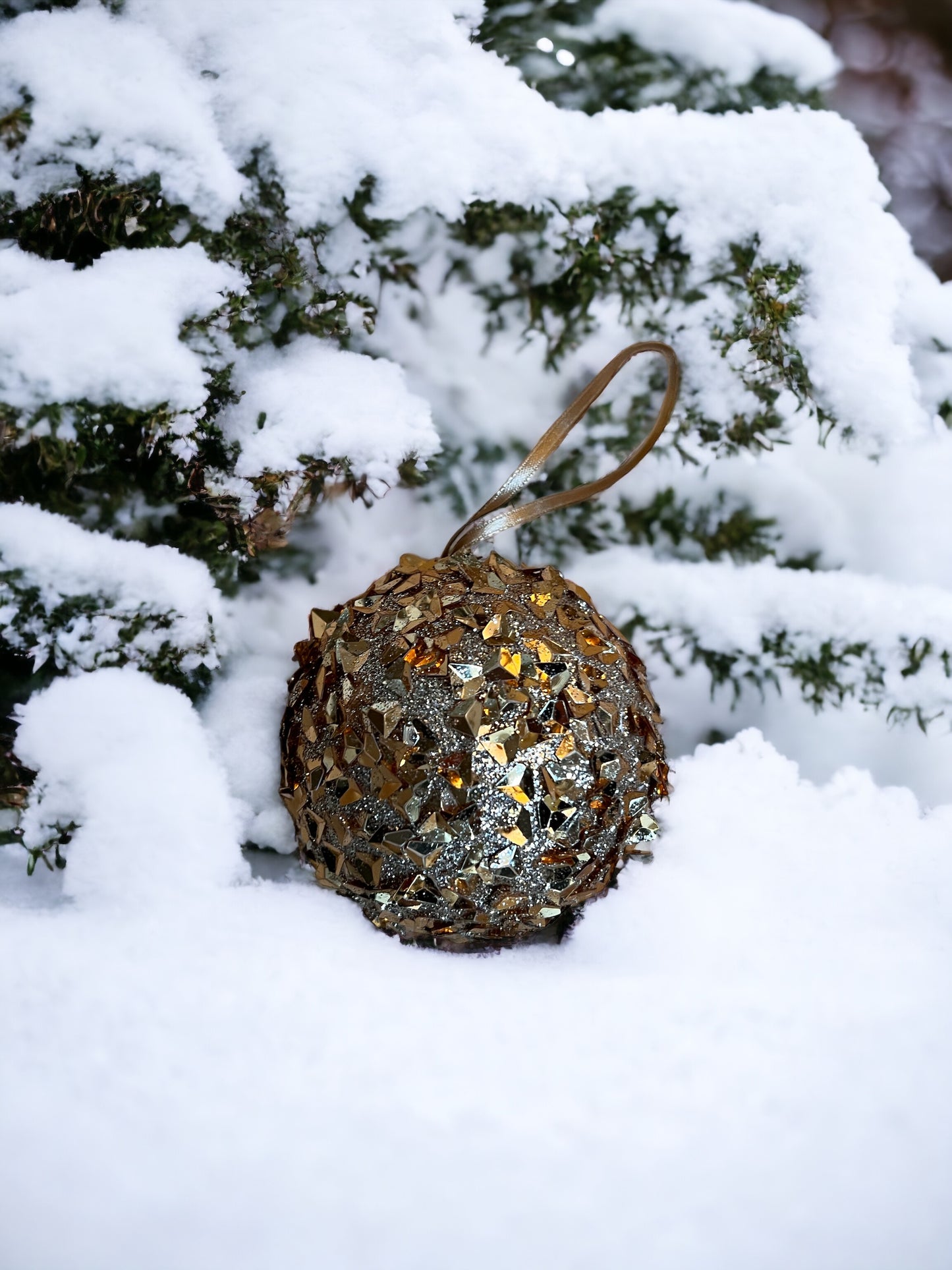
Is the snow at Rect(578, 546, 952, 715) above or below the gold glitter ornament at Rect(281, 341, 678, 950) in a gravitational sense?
above

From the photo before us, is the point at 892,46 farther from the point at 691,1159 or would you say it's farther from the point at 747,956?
the point at 691,1159

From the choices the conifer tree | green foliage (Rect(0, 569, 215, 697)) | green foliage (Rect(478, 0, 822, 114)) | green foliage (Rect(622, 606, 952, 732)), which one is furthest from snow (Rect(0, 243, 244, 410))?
green foliage (Rect(622, 606, 952, 732))

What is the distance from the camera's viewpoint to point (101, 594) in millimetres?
711

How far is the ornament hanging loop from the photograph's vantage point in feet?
2.52

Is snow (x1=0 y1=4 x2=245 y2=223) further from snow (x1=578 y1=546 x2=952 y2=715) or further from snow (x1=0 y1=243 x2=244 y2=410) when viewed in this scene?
snow (x1=578 y1=546 x2=952 y2=715)

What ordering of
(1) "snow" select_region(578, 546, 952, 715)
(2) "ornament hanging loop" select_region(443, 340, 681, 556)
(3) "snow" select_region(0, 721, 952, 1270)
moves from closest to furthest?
(3) "snow" select_region(0, 721, 952, 1270), (2) "ornament hanging loop" select_region(443, 340, 681, 556), (1) "snow" select_region(578, 546, 952, 715)

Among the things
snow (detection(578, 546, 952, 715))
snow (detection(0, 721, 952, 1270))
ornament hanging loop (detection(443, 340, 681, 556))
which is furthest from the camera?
snow (detection(578, 546, 952, 715))

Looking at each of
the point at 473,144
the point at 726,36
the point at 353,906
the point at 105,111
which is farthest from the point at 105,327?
the point at 726,36

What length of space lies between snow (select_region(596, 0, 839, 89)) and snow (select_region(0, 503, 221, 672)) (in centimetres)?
60

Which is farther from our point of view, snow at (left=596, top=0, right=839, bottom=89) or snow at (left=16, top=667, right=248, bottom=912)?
snow at (left=596, top=0, right=839, bottom=89)

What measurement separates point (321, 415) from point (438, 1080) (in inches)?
18.9

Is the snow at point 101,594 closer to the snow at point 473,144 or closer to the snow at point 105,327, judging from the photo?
the snow at point 105,327

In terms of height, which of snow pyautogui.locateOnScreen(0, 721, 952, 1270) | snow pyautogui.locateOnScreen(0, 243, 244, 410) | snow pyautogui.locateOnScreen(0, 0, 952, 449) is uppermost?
snow pyautogui.locateOnScreen(0, 0, 952, 449)

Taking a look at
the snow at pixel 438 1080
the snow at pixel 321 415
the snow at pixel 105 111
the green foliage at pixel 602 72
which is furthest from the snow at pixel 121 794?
the green foliage at pixel 602 72
